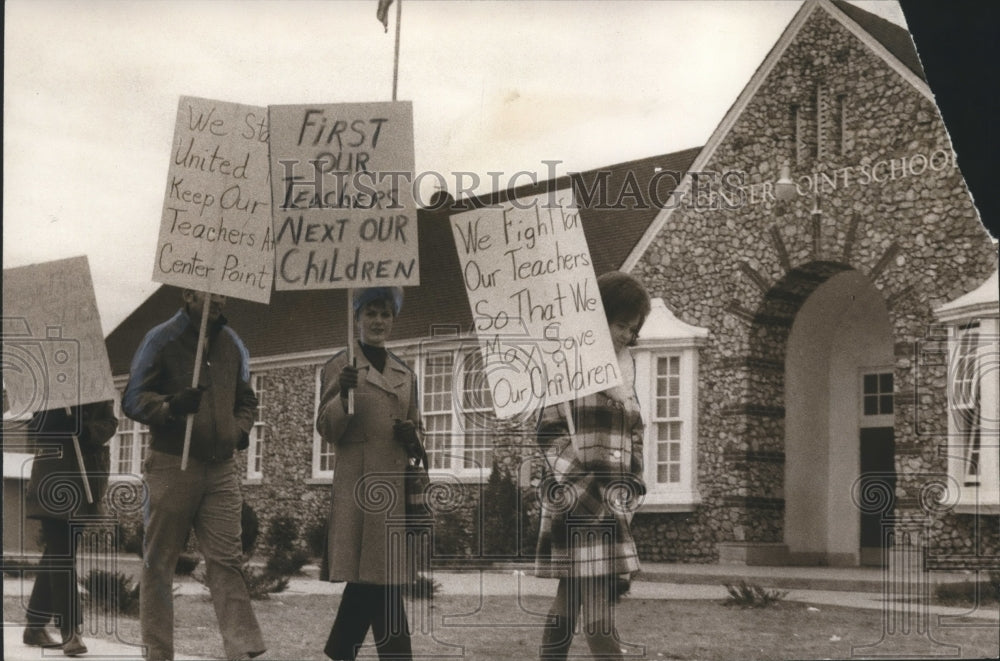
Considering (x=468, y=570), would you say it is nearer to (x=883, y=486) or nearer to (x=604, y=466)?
(x=604, y=466)

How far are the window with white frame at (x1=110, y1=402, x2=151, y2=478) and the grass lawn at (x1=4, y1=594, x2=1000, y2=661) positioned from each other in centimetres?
81

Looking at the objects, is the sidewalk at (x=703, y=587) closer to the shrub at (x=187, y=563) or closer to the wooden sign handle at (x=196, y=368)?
the shrub at (x=187, y=563)

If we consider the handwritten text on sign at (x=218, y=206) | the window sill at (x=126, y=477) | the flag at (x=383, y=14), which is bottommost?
the window sill at (x=126, y=477)

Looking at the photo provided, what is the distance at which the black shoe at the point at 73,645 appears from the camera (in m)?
9.00

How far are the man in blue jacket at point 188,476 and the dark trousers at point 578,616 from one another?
4.84 ft

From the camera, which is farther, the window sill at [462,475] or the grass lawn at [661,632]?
the window sill at [462,475]

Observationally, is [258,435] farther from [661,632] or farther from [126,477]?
[661,632]

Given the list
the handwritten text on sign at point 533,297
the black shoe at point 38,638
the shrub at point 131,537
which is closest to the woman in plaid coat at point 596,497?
the handwritten text on sign at point 533,297

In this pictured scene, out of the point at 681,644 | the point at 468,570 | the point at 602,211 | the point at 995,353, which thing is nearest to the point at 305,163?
the point at 602,211

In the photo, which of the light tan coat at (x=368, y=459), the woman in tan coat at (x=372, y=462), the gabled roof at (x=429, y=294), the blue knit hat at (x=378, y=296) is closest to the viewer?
the woman in tan coat at (x=372, y=462)

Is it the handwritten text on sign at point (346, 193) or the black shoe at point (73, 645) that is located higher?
the handwritten text on sign at point (346, 193)

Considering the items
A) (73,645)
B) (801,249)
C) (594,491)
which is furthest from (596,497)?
(73,645)

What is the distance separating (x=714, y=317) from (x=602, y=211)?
1110 millimetres

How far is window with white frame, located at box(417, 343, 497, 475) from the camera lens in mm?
9156
